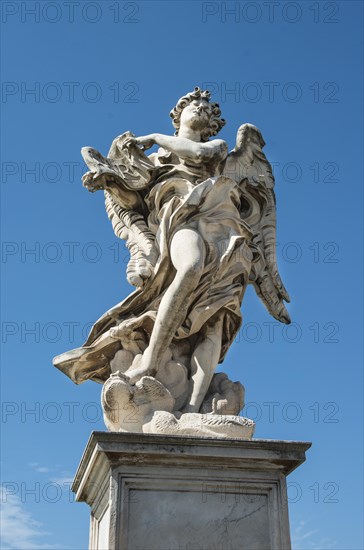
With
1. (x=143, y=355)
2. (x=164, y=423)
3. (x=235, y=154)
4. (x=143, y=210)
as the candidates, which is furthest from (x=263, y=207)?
(x=164, y=423)

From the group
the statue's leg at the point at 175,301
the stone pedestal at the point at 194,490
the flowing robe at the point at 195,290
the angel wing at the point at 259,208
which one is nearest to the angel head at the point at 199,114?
the angel wing at the point at 259,208

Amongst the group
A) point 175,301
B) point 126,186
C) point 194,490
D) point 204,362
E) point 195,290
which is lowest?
point 194,490

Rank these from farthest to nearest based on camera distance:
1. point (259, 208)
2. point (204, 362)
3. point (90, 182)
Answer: point (259, 208), point (90, 182), point (204, 362)

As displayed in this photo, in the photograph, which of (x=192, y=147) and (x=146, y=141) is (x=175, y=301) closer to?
(x=192, y=147)

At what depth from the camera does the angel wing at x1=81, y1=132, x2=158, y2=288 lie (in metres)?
6.80

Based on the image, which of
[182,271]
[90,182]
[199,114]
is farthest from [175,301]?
[199,114]

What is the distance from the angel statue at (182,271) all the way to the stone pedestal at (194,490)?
27 cm

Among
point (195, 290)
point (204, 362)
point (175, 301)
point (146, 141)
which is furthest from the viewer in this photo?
point (146, 141)

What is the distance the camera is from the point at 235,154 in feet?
24.5

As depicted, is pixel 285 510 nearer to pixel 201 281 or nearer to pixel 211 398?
pixel 211 398

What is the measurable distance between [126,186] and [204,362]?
1.81 meters

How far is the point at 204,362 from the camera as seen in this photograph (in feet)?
20.6

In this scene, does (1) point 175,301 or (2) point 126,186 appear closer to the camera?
(1) point 175,301

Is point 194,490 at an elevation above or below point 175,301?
below
